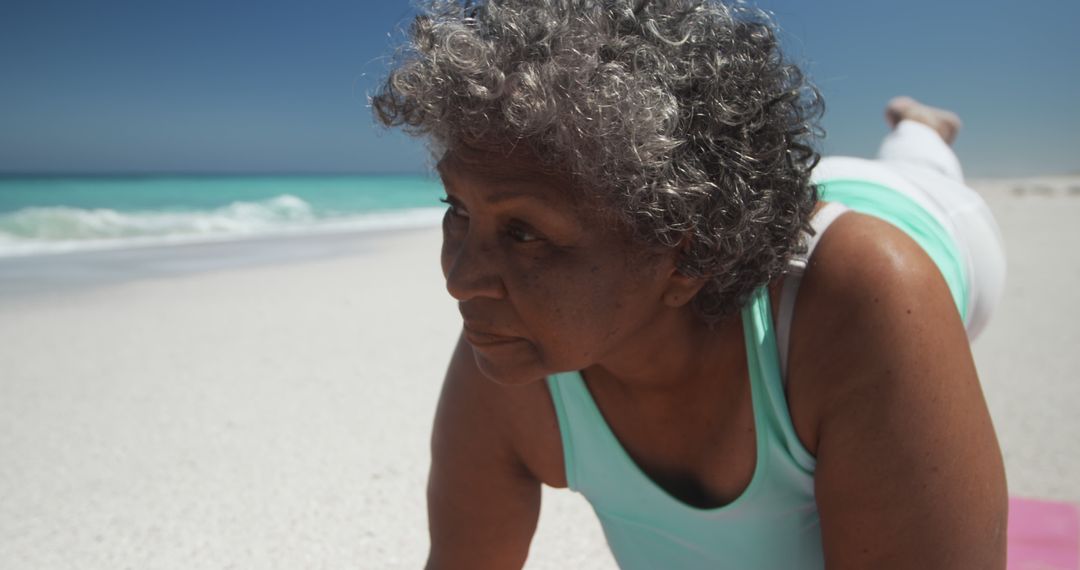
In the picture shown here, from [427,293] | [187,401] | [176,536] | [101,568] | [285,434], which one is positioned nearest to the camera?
[101,568]

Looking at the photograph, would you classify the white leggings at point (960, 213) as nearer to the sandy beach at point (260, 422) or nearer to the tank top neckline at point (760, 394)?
the tank top neckline at point (760, 394)

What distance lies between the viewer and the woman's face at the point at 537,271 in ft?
4.03

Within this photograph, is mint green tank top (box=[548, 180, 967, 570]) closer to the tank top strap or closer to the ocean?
the tank top strap

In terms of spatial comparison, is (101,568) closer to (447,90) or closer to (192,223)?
(447,90)

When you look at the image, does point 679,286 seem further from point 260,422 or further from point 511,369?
point 260,422

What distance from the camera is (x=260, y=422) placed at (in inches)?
139

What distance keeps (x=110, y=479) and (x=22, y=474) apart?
1.11 ft


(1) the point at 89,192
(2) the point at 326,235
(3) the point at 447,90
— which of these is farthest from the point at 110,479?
(1) the point at 89,192

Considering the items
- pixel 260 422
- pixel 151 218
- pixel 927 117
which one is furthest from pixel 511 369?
pixel 151 218

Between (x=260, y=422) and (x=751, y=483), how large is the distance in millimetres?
2598

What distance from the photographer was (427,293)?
6.84 metres

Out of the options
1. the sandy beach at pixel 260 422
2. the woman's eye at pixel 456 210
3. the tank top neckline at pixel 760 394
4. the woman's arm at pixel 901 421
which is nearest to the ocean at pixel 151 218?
the woman's eye at pixel 456 210

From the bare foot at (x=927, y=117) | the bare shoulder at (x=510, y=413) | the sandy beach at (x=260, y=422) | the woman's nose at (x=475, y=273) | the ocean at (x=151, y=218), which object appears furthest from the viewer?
the ocean at (x=151, y=218)

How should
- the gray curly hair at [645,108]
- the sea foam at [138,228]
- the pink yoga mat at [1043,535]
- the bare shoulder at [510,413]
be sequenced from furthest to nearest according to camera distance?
the sea foam at [138,228]
the pink yoga mat at [1043,535]
the bare shoulder at [510,413]
the gray curly hair at [645,108]
